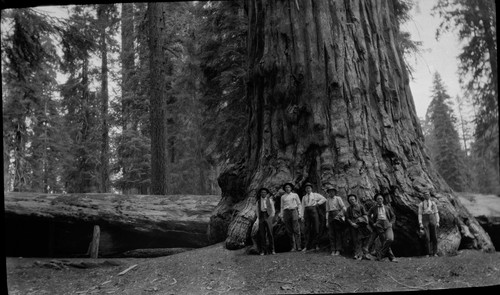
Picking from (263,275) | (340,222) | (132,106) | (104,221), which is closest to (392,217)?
(340,222)

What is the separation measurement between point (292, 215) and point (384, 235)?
88cm

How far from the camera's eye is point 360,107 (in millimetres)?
4457

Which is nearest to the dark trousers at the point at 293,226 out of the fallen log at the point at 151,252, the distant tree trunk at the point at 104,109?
the fallen log at the point at 151,252

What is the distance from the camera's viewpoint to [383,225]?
399cm

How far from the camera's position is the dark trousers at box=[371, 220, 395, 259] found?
3954 millimetres

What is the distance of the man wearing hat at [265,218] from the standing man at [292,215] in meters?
0.13

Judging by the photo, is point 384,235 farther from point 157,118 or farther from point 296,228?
point 157,118

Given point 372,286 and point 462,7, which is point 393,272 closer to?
point 372,286

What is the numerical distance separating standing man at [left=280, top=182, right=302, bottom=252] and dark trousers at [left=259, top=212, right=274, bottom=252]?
0.16 metres

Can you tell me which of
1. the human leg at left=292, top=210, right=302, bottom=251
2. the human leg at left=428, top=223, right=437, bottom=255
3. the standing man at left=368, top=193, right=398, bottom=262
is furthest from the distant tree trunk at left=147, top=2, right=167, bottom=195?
the human leg at left=428, top=223, right=437, bottom=255

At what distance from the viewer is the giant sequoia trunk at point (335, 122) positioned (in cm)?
420

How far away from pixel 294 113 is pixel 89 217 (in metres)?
2.71

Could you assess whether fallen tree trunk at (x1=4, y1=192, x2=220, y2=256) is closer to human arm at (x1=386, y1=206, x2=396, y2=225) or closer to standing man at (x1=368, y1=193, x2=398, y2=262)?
standing man at (x1=368, y1=193, x2=398, y2=262)

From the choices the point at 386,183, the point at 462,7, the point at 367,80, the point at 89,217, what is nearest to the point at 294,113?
the point at 367,80
